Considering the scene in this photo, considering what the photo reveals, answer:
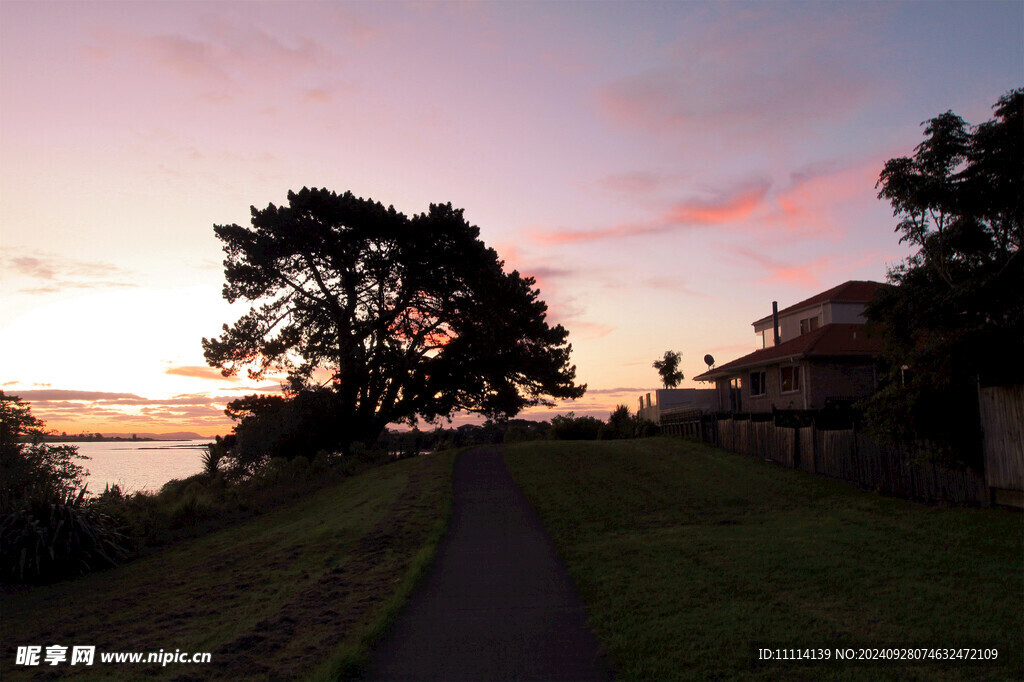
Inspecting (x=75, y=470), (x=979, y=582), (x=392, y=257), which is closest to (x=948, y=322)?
(x=979, y=582)


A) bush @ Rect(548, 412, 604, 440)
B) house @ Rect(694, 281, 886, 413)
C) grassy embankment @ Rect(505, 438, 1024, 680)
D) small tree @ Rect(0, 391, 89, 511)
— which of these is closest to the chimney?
house @ Rect(694, 281, 886, 413)

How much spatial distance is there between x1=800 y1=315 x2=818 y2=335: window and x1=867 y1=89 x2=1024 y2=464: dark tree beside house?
23567 mm

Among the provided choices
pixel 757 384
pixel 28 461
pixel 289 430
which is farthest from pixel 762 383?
pixel 28 461

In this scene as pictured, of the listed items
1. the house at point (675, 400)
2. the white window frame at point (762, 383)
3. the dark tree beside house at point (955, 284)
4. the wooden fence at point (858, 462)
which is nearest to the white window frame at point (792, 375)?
the white window frame at point (762, 383)

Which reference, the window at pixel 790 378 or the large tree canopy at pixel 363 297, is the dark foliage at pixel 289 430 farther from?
the window at pixel 790 378

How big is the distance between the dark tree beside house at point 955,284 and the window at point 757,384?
68.8ft

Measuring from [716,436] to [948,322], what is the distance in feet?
45.0

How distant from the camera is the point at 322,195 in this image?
97.2 feet

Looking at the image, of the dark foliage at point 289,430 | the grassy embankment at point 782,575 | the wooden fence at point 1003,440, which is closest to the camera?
the grassy embankment at point 782,575

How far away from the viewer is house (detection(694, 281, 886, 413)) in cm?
3091

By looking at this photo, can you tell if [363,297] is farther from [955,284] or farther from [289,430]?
[955,284]

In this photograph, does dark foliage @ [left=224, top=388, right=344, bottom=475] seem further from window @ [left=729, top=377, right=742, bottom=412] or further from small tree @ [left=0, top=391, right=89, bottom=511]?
window @ [left=729, top=377, right=742, bottom=412]

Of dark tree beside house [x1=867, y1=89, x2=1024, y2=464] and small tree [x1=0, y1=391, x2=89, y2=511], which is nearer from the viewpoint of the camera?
dark tree beside house [x1=867, y1=89, x2=1024, y2=464]

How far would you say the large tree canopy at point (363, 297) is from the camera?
29.8 m
